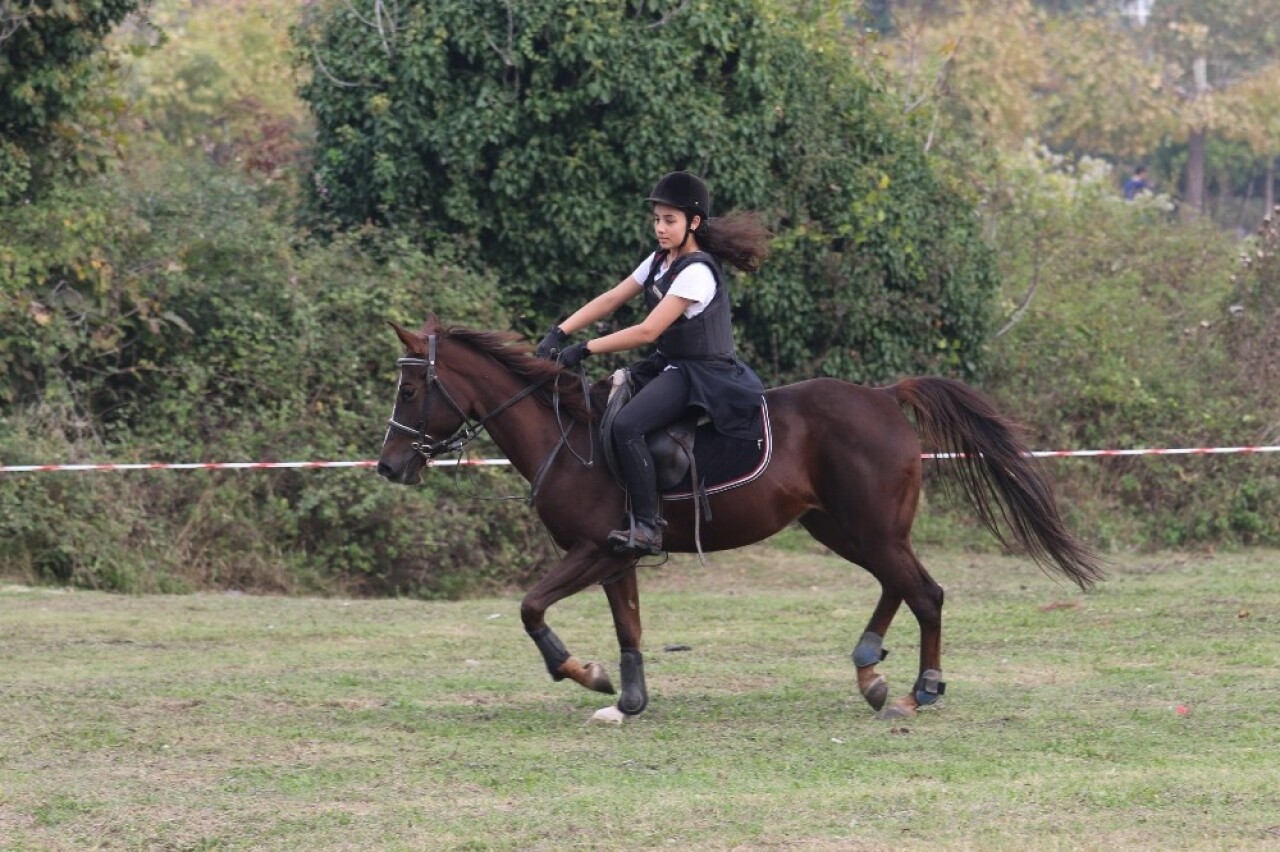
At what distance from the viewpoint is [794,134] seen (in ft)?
59.8

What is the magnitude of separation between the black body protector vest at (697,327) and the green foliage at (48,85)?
29.2ft

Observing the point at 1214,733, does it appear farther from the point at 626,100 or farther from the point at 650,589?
the point at 626,100

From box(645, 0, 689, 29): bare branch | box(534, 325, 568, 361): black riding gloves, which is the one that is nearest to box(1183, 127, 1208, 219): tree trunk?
box(645, 0, 689, 29): bare branch

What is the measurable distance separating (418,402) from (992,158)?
14759 millimetres

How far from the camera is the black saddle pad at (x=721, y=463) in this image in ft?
30.0

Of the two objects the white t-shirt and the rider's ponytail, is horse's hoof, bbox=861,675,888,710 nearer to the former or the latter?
Result: the white t-shirt

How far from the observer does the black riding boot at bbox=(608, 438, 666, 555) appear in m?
8.88

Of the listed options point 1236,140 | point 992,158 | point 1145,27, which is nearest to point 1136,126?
point 1236,140

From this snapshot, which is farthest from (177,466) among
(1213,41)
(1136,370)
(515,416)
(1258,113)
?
(1213,41)

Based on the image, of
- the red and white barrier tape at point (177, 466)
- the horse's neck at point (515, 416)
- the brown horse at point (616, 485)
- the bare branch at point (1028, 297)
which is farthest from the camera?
the bare branch at point (1028, 297)

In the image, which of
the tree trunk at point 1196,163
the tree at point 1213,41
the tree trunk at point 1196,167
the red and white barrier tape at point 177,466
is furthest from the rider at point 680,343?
the tree at point 1213,41

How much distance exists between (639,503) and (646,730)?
3.65ft

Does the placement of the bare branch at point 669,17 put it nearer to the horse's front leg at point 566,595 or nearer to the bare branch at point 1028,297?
the bare branch at point 1028,297

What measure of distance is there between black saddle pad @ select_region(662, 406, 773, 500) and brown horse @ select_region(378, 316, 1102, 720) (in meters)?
0.06
